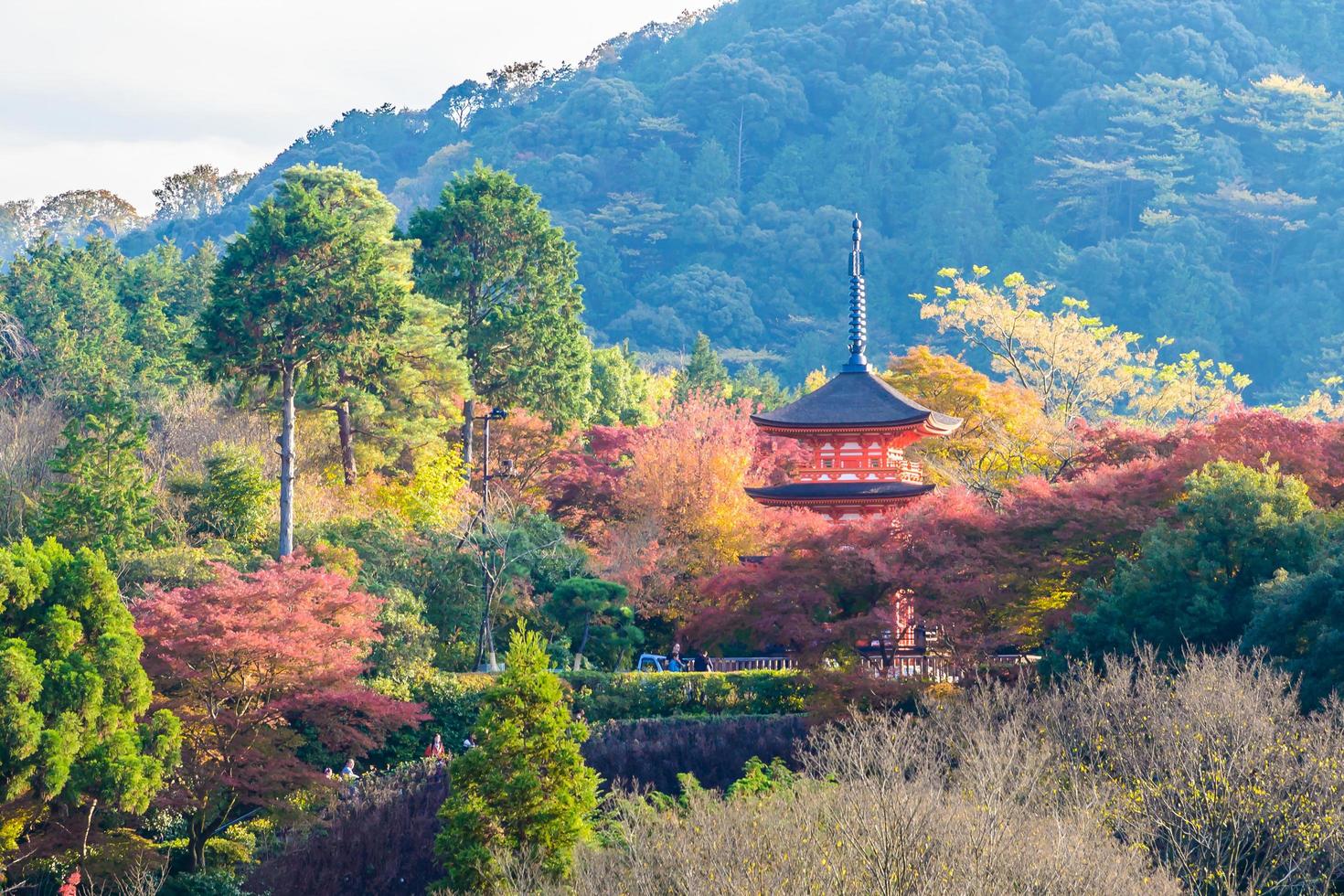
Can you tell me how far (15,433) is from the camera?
35375 mm

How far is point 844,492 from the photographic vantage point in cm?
3102

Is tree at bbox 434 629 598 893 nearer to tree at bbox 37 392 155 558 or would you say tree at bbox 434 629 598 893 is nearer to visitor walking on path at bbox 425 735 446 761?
visitor walking on path at bbox 425 735 446 761

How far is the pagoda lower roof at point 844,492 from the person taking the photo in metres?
30.6

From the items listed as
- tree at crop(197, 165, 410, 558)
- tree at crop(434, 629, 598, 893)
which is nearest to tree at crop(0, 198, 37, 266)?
tree at crop(197, 165, 410, 558)

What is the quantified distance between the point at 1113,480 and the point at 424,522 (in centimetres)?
1360

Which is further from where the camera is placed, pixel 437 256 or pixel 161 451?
pixel 437 256

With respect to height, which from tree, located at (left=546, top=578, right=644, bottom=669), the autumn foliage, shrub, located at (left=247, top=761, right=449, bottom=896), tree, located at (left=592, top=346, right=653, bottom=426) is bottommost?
shrub, located at (left=247, top=761, right=449, bottom=896)

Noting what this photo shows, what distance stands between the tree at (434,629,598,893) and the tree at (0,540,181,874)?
14.9 ft

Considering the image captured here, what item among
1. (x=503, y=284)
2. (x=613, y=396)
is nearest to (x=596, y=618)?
(x=503, y=284)

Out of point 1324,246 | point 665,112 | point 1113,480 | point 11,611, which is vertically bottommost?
point 11,611

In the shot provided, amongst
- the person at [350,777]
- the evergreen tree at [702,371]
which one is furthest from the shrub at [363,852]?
the evergreen tree at [702,371]

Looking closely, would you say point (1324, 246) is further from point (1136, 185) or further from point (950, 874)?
point (950, 874)

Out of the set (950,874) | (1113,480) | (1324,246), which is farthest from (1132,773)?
(1324,246)

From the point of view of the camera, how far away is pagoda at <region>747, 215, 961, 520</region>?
30953 mm
